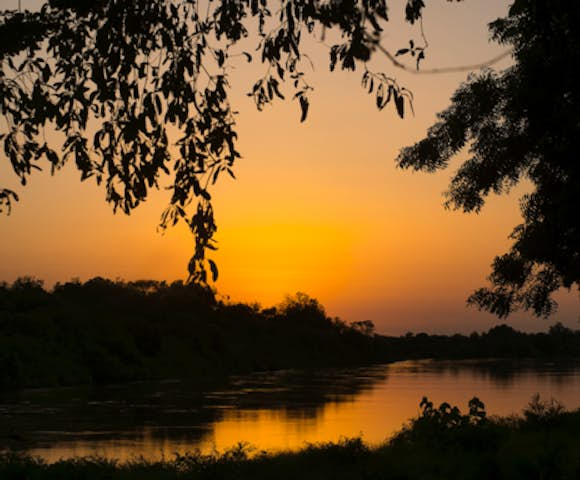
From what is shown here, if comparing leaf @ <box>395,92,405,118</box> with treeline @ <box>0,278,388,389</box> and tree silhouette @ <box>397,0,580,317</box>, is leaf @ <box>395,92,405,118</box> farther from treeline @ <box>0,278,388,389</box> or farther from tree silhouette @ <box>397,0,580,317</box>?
treeline @ <box>0,278,388,389</box>

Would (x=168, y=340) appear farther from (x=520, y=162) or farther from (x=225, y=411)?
(x=520, y=162)

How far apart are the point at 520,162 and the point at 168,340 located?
64.8 meters

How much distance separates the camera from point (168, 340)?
8219 cm

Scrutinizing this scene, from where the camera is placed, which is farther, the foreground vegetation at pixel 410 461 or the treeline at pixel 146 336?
the treeline at pixel 146 336

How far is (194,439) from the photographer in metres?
30.2

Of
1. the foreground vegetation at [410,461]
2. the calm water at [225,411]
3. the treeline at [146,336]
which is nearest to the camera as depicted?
the foreground vegetation at [410,461]

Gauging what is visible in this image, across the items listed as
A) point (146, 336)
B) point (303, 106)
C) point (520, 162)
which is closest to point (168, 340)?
point (146, 336)

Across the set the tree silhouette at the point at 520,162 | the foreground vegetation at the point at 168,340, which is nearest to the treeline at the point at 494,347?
the foreground vegetation at the point at 168,340

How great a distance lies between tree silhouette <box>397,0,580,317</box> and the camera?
18062 mm

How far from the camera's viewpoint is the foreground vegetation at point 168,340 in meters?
62.7

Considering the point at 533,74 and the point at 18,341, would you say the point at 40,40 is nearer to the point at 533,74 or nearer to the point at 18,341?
the point at 533,74

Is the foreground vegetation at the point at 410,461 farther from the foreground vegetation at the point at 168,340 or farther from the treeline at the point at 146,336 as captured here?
the foreground vegetation at the point at 168,340

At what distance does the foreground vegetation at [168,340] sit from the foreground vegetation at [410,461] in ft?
134

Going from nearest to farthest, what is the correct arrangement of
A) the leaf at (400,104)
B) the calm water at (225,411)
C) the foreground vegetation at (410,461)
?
the leaf at (400,104) → the foreground vegetation at (410,461) → the calm water at (225,411)
